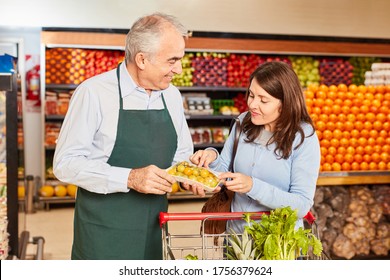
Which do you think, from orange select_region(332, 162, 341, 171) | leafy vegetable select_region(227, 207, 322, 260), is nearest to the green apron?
leafy vegetable select_region(227, 207, 322, 260)

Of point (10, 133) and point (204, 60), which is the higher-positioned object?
point (204, 60)

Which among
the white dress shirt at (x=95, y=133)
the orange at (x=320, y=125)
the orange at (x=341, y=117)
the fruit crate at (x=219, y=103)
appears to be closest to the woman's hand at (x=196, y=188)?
the white dress shirt at (x=95, y=133)

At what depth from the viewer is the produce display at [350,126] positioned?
13.1 ft

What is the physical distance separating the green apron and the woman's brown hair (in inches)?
16.3

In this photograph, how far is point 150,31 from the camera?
207cm

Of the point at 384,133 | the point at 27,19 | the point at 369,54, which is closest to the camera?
the point at 384,133

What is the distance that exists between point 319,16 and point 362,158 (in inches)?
107

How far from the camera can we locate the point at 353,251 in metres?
4.20

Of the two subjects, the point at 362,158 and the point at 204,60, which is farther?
the point at 204,60

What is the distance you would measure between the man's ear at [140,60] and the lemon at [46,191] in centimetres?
434

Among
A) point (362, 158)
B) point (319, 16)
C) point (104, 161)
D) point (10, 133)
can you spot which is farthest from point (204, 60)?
point (104, 161)

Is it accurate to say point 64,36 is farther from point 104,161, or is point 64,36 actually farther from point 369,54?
point 104,161

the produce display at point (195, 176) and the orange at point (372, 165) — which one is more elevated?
the produce display at point (195, 176)

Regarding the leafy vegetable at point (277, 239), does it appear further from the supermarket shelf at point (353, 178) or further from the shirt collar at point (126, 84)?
the supermarket shelf at point (353, 178)
